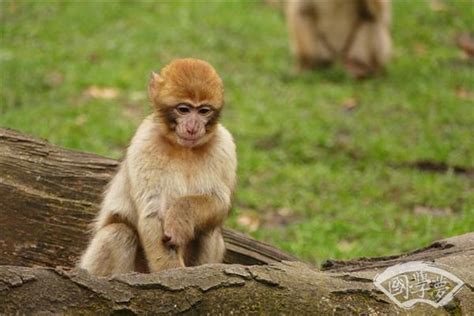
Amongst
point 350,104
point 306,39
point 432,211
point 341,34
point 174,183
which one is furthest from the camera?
point 341,34

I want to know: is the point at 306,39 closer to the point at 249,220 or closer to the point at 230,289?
the point at 249,220

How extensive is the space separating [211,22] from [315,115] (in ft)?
11.4

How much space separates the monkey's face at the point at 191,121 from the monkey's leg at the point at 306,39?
7824 mm

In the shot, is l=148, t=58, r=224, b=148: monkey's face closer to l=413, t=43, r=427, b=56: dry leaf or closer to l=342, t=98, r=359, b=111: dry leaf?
l=342, t=98, r=359, b=111: dry leaf

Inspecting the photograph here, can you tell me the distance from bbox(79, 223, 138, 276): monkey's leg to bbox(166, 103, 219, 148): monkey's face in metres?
0.53

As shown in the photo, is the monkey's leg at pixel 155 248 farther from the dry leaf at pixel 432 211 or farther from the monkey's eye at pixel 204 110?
the dry leaf at pixel 432 211

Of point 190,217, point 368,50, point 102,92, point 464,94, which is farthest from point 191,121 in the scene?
point 368,50

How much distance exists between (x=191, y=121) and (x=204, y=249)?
0.66 m

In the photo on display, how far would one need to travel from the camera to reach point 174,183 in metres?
5.04

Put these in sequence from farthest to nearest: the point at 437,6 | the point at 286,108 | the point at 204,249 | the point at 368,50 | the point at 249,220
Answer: the point at 437,6 → the point at 368,50 → the point at 286,108 → the point at 249,220 → the point at 204,249

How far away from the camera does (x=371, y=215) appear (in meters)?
8.39

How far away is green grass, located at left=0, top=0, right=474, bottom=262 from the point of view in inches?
333

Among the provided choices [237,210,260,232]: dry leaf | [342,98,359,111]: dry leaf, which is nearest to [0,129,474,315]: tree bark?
[237,210,260,232]: dry leaf

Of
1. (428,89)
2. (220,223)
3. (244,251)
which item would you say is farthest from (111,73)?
(220,223)
